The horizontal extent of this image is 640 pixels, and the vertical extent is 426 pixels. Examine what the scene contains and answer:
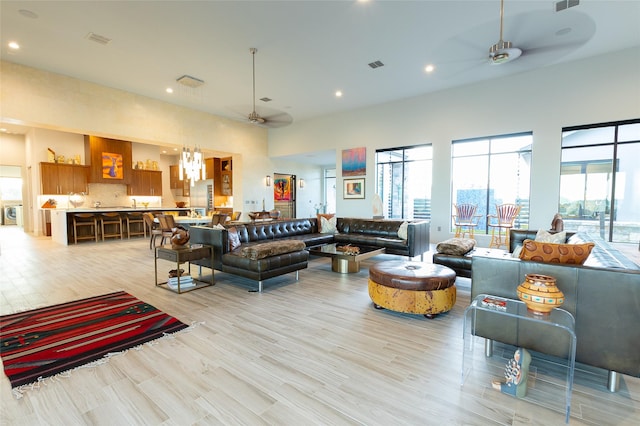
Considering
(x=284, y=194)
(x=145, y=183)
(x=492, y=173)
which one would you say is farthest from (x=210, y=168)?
(x=492, y=173)

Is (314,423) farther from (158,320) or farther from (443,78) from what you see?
(443,78)

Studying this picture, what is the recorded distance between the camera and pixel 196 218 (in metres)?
8.00

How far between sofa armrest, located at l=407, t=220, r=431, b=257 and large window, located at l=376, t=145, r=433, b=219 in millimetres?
2864

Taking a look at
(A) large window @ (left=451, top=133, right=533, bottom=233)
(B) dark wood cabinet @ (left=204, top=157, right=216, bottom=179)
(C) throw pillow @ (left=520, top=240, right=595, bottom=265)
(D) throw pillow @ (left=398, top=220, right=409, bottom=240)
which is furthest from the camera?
(B) dark wood cabinet @ (left=204, top=157, right=216, bottom=179)

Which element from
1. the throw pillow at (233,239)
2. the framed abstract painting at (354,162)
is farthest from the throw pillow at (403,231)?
the framed abstract painting at (354,162)

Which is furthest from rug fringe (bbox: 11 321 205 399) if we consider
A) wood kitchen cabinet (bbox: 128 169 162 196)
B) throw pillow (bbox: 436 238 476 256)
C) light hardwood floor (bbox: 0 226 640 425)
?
wood kitchen cabinet (bbox: 128 169 162 196)

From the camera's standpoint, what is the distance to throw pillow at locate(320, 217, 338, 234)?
6.54 m

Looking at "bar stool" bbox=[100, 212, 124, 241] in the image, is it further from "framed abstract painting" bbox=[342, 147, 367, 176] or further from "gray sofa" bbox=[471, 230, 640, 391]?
"gray sofa" bbox=[471, 230, 640, 391]

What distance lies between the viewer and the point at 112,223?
30.6 feet

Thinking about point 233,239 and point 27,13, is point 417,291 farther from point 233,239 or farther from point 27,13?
point 27,13

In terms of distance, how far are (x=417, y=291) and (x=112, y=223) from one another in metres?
10.1

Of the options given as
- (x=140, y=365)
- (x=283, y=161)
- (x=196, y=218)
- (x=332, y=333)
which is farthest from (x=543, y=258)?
(x=283, y=161)

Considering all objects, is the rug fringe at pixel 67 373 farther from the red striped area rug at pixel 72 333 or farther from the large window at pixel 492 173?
the large window at pixel 492 173

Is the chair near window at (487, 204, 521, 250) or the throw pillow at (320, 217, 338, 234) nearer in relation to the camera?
the throw pillow at (320, 217, 338, 234)
